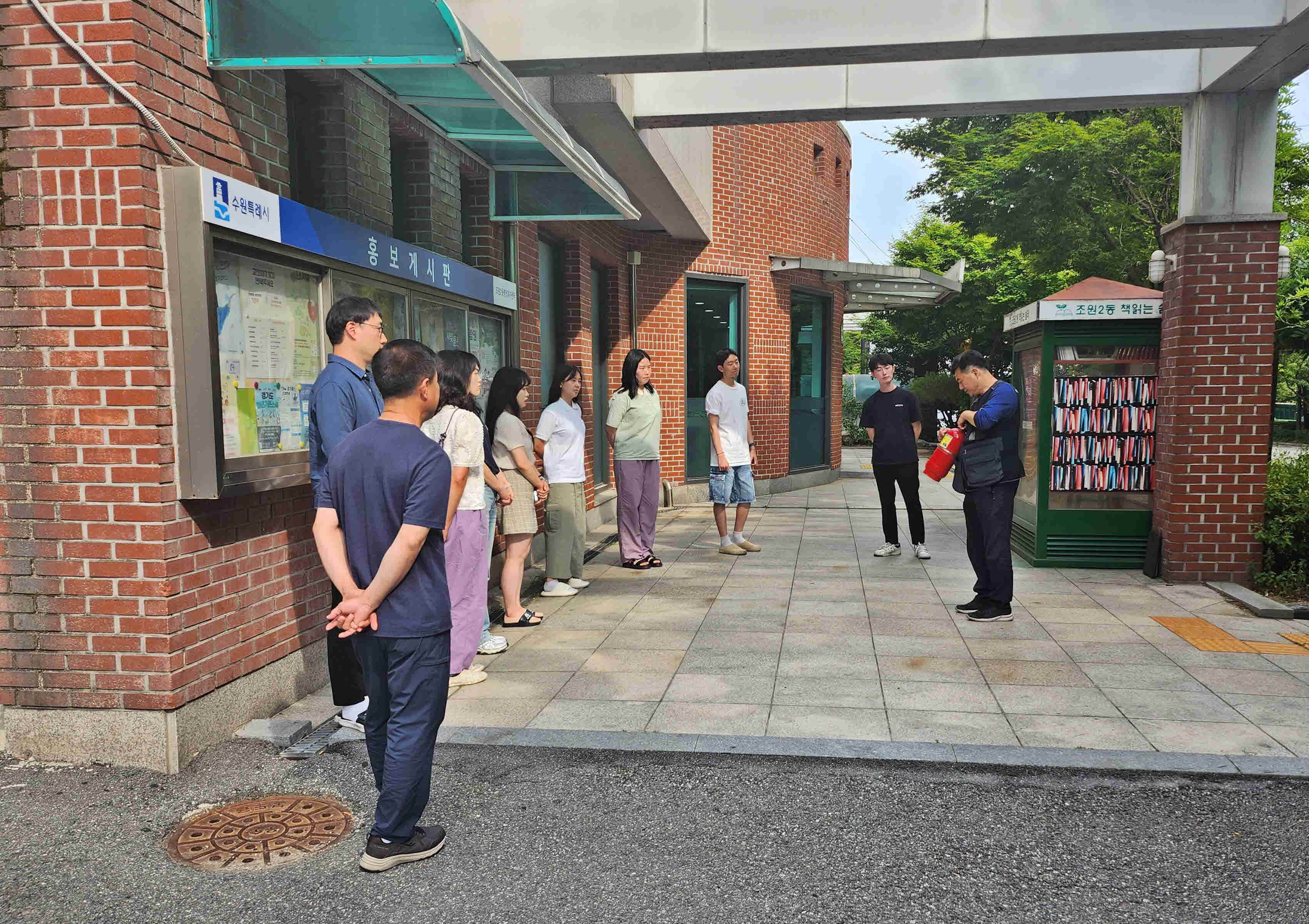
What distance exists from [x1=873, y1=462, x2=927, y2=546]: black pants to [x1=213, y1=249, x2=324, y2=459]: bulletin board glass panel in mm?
5665

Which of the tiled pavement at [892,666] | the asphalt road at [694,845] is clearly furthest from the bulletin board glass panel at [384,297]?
the asphalt road at [694,845]

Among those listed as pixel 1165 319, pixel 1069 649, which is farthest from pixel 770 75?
pixel 1069 649

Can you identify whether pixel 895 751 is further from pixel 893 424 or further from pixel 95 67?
pixel 893 424

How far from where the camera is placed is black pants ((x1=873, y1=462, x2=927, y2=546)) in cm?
912

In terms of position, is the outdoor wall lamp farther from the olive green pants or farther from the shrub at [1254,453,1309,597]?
the olive green pants

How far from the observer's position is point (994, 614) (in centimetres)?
661

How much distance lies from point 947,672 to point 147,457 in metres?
4.10

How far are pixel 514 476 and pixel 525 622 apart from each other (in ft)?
3.27

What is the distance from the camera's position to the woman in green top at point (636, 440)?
821 cm

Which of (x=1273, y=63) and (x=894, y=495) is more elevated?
(x=1273, y=63)

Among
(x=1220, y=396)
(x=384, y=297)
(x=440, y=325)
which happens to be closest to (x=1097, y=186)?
(x=1220, y=396)

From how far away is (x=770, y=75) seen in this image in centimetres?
782

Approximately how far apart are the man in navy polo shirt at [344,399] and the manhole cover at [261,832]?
1.47 ft

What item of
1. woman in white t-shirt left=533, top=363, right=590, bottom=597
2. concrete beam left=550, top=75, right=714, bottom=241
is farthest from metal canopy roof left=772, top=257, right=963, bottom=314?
woman in white t-shirt left=533, top=363, right=590, bottom=597
